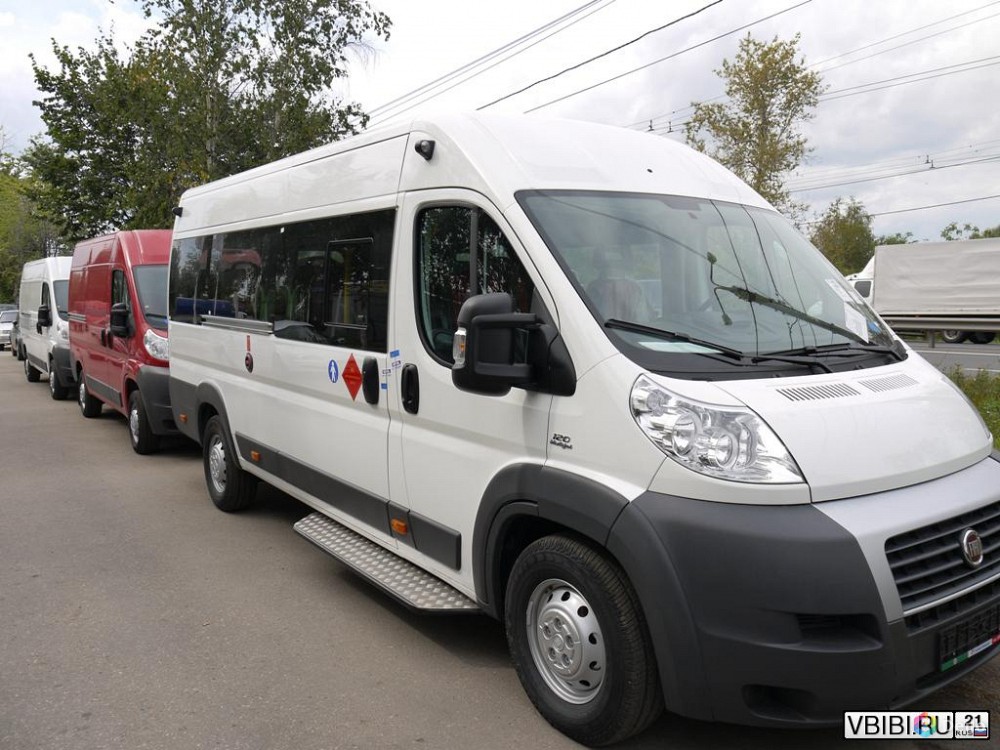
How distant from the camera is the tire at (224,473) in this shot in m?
6.59

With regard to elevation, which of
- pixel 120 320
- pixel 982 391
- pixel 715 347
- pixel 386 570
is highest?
pixel 715 347

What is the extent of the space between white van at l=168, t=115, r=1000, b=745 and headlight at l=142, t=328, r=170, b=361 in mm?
4684

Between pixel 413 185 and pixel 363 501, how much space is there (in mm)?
1719

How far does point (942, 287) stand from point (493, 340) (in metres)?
24.1

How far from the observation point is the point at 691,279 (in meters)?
3.47

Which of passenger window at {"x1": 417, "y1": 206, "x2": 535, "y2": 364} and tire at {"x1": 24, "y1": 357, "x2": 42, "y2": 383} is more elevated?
passenger window at {"x1": 417, "y1": 206, "x2": 535, "y2": 364}

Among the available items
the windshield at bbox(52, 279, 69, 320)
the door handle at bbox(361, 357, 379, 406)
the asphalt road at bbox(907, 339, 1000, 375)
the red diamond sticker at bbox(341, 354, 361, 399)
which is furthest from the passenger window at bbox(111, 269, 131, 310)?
the asphalt road at bbox(907, 339, 1000, 375)

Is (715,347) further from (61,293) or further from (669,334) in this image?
(61,293)

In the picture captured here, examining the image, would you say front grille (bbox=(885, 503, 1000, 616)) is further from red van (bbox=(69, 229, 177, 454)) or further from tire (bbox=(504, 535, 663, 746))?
red van (bbox=(69, 229, 177, 454))

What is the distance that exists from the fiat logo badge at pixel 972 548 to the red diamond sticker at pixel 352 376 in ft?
9.48

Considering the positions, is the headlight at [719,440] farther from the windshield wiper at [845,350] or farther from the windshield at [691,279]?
the windshield wiper at [845,350]

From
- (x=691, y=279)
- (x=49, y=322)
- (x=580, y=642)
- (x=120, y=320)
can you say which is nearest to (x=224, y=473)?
(x=120, y=320)

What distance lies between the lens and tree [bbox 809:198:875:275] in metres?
37.5

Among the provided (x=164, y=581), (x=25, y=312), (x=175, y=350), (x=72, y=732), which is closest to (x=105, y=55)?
(x=25, y=312)
